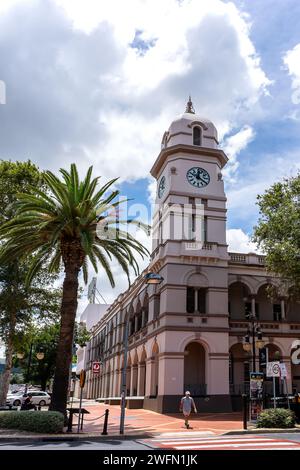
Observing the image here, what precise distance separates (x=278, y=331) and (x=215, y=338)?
560 centimetres

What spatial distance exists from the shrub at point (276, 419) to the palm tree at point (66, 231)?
8.93 metres

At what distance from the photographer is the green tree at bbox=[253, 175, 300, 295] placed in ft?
85.6

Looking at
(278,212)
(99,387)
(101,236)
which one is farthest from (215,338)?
(99,387)

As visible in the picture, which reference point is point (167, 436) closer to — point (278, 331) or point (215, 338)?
point (215, 338)

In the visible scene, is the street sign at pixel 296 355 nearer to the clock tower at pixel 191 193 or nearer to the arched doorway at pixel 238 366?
the arched doorway at pixel 238 366

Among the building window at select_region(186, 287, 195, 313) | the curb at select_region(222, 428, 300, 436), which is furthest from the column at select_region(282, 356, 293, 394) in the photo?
the curb at select_region(222, 428, 300, 436)

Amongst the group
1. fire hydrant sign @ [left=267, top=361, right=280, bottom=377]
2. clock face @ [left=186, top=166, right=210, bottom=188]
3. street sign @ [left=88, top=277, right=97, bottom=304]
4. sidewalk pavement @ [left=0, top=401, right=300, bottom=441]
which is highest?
street sign @ [left=88, top=277, right=97, bottom=304]

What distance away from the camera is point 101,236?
922 inches

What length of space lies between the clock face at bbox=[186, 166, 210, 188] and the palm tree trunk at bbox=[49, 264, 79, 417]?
54.9 ft

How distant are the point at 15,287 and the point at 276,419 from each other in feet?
57.1

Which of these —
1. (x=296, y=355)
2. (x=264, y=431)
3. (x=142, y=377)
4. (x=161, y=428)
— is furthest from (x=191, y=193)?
(x=264, y=431)

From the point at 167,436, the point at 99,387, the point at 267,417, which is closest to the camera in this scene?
the point at 167,436

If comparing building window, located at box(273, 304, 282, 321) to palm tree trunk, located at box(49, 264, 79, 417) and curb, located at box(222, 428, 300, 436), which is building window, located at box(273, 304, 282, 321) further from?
palm tree trunk, located at box(49, 264, 79, 417)

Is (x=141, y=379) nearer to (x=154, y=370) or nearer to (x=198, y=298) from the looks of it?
(x=154, y=370)
